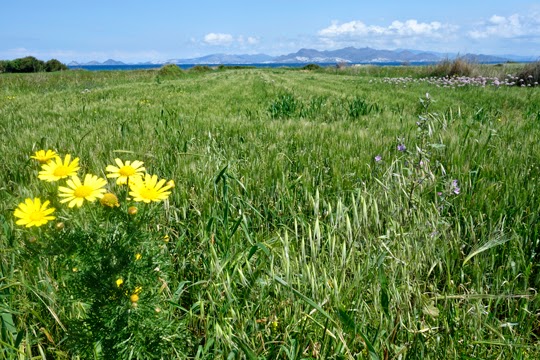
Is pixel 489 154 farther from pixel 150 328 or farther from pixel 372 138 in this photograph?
pixel 150 328

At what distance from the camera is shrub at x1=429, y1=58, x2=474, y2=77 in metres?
18.6

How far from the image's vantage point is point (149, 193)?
114cm

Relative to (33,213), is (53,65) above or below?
above

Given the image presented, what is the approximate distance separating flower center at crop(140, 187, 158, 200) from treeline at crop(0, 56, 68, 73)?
66268 mm

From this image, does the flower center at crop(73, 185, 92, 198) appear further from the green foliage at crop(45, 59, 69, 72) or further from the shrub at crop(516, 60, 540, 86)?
the green foliage at crop(45, 59, 69, 72)

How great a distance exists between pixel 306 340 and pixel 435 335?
0.46 metres

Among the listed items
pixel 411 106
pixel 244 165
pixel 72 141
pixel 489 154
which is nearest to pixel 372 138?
pixel 489 154

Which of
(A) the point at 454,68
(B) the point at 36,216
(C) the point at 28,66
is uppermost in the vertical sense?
(C) the point at 28,66

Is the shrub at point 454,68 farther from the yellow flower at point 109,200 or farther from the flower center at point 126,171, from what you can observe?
the yellow flower at point 109,200

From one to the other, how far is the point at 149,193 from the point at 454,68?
69.4 ft

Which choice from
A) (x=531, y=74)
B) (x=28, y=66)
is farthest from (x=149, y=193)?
(x=28, y=66)

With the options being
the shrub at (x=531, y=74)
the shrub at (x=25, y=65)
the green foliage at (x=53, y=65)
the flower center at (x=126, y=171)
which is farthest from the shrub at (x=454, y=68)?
the shrub at (x=25, y=65)

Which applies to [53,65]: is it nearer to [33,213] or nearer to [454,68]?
[454,68]

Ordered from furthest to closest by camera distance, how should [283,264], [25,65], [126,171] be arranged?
[25,65], [283,264], [126,171]
